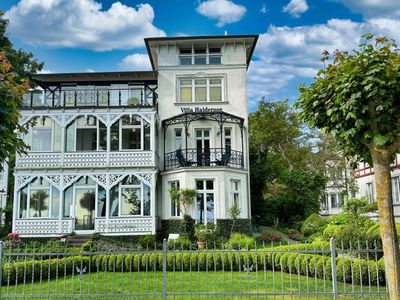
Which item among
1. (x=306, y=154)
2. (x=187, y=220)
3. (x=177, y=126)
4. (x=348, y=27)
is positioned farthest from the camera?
Answer: (x=306, y=154)

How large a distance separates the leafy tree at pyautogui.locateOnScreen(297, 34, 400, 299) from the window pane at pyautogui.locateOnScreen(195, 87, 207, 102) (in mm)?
16357

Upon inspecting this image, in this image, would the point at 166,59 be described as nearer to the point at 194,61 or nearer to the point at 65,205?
the point at 194,61

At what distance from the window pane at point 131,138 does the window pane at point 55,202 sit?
168 inches

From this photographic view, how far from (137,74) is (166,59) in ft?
6.53

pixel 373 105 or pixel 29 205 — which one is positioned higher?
pixel 373 105

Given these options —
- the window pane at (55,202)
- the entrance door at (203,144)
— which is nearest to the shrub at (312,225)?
the entrance door at (203,144)

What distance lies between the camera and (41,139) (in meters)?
21.0

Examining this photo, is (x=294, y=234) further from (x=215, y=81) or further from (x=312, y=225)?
(x=215, y=81)

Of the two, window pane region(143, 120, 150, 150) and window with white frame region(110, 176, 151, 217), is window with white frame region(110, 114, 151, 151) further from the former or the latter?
window with white frame region(110, 176, 151, 217)

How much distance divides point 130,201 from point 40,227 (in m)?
4.66

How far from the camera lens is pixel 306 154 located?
32312 mm

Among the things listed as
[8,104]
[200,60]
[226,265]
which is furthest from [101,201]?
[8,104]

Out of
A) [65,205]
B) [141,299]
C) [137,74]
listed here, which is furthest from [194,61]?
[141,299]

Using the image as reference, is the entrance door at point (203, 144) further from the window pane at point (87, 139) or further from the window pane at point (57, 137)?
the window pane at point (57, 137)
